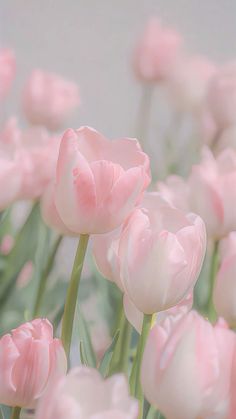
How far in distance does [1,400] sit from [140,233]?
8cm

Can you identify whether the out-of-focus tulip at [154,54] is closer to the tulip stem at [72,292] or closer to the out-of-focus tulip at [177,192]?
the out-of-focus tulip at [177,192]

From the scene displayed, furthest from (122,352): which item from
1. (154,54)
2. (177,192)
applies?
(154,54)

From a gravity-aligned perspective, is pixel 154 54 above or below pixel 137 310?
below

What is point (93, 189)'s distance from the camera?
33cm

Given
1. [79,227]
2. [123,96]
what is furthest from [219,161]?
[123,96]

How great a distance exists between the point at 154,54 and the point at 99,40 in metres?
0.25

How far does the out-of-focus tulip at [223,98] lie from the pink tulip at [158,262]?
1.23ft

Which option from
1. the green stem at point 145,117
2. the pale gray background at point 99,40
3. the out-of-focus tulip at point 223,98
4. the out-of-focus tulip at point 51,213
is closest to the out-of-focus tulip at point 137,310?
the out-of-focus tulip at point 51,213

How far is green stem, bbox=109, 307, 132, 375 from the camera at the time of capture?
1.19 feet

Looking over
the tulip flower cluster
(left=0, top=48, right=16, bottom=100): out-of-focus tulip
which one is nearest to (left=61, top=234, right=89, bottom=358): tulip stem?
the tulip flower cluster

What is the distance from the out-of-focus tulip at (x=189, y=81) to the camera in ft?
3.02

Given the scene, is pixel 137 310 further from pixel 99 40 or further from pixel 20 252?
pixel 99 40

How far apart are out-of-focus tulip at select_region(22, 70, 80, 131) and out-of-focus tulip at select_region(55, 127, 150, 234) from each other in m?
0.45

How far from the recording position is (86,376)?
0.85 feet
